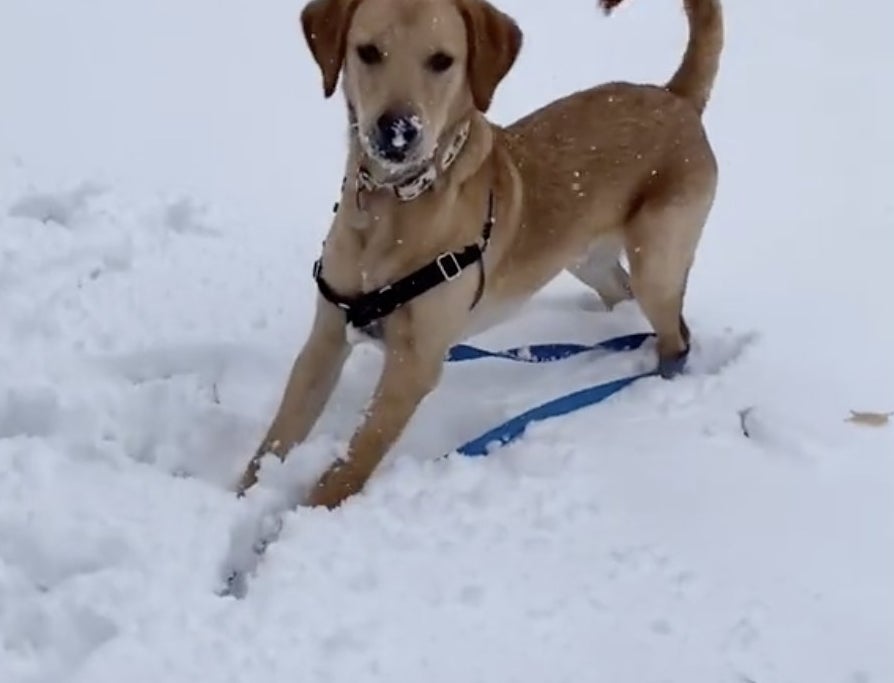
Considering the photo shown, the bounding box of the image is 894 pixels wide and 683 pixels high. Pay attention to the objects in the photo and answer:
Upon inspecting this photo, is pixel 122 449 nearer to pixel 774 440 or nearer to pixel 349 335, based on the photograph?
pixel 349 335

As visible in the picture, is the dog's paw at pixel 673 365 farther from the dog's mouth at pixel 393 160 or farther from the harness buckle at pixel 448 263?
the dog's mouth at pixel 393 160

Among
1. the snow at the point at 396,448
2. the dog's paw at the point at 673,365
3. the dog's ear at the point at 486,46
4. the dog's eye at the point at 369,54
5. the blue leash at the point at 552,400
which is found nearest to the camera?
the snow at the point at 396,448

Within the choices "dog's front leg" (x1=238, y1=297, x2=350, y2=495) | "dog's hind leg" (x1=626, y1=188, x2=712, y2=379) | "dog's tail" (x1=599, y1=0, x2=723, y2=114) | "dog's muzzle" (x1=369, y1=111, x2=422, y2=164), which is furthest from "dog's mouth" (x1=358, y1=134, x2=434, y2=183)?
"dog's tail" (x1=599, y1=0, x2=723, y2=114)

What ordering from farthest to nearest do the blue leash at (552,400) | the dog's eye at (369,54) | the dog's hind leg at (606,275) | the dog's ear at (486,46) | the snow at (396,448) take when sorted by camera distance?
the dog's hind leg at (606,275)
the blue leash at (552,400)
the dog's ear at (486,46)
the dog's eye at (369,54)
the snow at (396,448)

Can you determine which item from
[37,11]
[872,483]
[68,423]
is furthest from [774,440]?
[37,11]

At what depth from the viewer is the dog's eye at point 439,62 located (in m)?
3.26

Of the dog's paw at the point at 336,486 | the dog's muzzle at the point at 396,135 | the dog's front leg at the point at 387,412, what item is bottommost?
the dog's paw at the point at 336,486

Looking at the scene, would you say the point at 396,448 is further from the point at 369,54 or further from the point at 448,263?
the point at 369,54

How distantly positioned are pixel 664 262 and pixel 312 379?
4.24ft

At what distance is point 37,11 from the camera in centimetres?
649

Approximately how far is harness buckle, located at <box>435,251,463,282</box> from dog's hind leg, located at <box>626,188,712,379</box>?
35.4 inches

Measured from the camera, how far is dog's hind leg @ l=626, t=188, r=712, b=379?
162 inches

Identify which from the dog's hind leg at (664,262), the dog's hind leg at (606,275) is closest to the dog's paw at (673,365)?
the dog's hind leg at (664,262)

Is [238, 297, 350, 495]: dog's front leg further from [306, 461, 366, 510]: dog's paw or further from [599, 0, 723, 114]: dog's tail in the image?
[599, 0, 723, 114]: dog's tail
